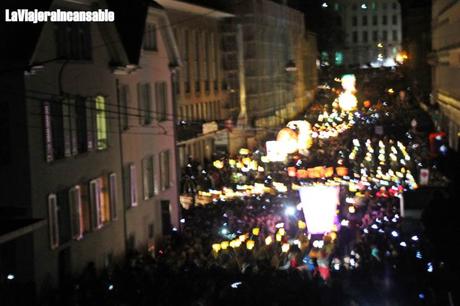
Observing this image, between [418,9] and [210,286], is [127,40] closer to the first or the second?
[210,286]

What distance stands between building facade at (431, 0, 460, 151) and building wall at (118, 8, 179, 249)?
2104cm

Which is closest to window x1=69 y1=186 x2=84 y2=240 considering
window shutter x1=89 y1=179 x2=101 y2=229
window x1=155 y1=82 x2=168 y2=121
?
window shutter x1=89 y1=179 x2=101 y2=229

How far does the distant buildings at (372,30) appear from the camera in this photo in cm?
15600

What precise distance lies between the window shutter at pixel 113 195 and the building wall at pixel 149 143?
110 centimetres

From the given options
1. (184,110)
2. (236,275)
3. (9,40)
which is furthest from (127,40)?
(184,110)

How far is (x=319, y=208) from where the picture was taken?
24.6m

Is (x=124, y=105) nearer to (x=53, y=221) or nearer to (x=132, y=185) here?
(x=132, y=185)

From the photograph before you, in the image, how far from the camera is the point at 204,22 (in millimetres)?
49344

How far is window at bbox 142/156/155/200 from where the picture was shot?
28453mm

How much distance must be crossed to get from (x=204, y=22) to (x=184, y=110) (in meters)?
6.77

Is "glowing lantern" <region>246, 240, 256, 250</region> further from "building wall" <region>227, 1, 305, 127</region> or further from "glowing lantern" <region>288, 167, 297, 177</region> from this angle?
"building wall" <region>227, 1, 305, 127</region>

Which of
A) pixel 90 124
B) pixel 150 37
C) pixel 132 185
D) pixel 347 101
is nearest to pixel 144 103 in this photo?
pixel 150 37

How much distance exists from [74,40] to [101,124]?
282 cm

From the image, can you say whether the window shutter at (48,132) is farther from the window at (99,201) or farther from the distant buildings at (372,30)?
the distant buildings at (372,30)
